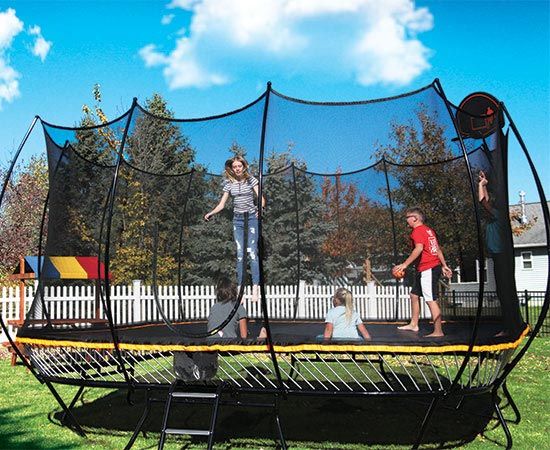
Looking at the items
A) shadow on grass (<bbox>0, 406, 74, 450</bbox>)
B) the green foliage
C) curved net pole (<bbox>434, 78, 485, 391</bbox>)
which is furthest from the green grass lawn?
the green foliage

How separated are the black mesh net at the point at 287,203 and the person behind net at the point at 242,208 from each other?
0.02 meters

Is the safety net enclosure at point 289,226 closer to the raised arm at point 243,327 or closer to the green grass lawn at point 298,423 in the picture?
the raised arm at point 243,327

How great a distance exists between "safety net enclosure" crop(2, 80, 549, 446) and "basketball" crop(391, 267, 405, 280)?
78mm

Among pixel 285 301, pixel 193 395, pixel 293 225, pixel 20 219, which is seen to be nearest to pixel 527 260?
pixel 20 219

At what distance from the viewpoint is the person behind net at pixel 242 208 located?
15.2ft

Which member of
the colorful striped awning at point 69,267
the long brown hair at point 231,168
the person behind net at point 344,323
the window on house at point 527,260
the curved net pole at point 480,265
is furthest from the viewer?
the window on house at point 527,260

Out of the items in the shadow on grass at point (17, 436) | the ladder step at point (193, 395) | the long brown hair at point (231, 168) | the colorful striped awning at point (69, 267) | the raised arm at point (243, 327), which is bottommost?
the shadow on grass at point (17, 436)

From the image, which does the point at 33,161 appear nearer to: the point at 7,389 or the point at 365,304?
the point at 7,389

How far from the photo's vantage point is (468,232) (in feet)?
17.3

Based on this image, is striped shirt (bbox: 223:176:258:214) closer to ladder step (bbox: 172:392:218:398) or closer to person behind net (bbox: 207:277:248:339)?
person behind net (bbox: 207:277:248:339)

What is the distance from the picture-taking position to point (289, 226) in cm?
501

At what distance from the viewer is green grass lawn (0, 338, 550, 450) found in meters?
4.99

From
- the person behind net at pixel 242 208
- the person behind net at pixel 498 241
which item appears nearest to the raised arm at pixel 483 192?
the person behind net at pixel 498 241

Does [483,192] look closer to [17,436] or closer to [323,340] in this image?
[323,340]
